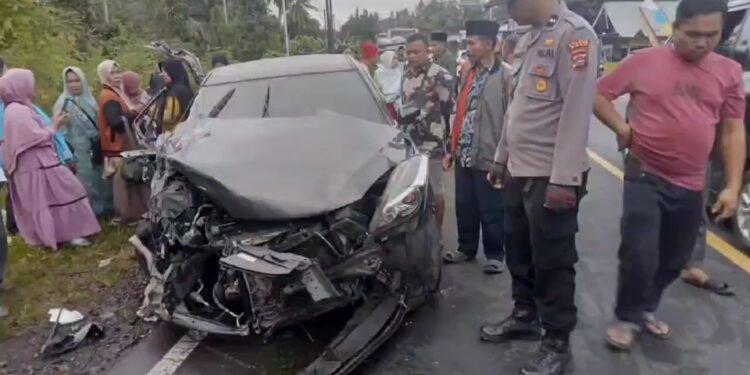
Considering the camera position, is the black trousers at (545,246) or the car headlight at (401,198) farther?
the car headlight at (401,198)

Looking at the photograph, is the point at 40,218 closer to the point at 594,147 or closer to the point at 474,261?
the point at 474,261

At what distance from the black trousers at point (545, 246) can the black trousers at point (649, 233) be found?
0.40 meters

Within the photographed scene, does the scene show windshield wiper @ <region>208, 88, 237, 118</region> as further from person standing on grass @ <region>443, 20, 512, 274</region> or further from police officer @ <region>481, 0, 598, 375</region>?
police officer @ <region>481, 0, 598, 375</region>

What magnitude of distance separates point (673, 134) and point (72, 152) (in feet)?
18.1

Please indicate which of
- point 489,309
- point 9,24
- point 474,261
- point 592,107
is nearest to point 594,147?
point 474,261

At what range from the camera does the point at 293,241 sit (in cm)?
329

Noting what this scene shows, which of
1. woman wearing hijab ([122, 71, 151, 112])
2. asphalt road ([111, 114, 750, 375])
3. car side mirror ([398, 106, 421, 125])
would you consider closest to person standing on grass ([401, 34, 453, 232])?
car side mirror ([398, 106, 421, 125])

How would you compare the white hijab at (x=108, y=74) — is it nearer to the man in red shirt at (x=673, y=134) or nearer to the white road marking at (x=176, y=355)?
the white road marking at (x=176, y=355)

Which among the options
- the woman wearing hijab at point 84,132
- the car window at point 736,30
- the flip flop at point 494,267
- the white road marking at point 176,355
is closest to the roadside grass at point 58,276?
the woman wearing hijab at point 84,132

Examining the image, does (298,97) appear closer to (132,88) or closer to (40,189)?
(40,189)

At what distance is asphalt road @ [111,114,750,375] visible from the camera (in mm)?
3492

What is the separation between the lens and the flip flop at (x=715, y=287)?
4230 millimetres

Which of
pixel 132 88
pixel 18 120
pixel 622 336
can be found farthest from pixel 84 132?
pixel 622 336

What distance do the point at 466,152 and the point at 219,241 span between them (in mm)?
2084
